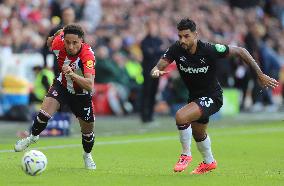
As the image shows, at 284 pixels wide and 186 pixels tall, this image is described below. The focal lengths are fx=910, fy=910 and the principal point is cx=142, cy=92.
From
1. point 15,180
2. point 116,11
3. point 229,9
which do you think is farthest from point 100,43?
point 15,180

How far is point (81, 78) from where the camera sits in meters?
12.9

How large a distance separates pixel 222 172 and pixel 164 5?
1986 cm

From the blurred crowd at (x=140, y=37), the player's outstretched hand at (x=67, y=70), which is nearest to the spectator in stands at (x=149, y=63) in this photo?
the blurred crowd at (x=140, y=37)

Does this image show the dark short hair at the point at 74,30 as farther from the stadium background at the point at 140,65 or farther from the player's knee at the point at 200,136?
the stadium background at the point at 140,65

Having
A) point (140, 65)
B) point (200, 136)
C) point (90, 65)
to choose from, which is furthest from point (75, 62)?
point (140, 65)

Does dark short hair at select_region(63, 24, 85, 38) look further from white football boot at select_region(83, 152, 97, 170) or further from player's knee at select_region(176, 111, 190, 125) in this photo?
white football boot at select_region(83, 152, 97, 170)

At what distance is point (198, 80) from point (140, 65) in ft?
51.0

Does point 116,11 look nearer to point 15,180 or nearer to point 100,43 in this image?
point 100,43

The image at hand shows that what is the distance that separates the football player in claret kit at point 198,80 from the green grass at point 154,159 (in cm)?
48

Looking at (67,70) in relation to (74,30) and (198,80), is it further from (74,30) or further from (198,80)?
(198,80)

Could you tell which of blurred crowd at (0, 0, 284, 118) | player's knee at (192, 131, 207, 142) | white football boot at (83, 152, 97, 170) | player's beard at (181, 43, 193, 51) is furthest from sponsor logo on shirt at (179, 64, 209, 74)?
blurred crowd at (0, 0, 284, 118)

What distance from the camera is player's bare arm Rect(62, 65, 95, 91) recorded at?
41.7ft

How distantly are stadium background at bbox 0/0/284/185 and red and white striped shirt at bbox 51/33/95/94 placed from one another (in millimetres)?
1922

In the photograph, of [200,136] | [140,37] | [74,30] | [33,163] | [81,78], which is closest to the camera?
[33,163]
